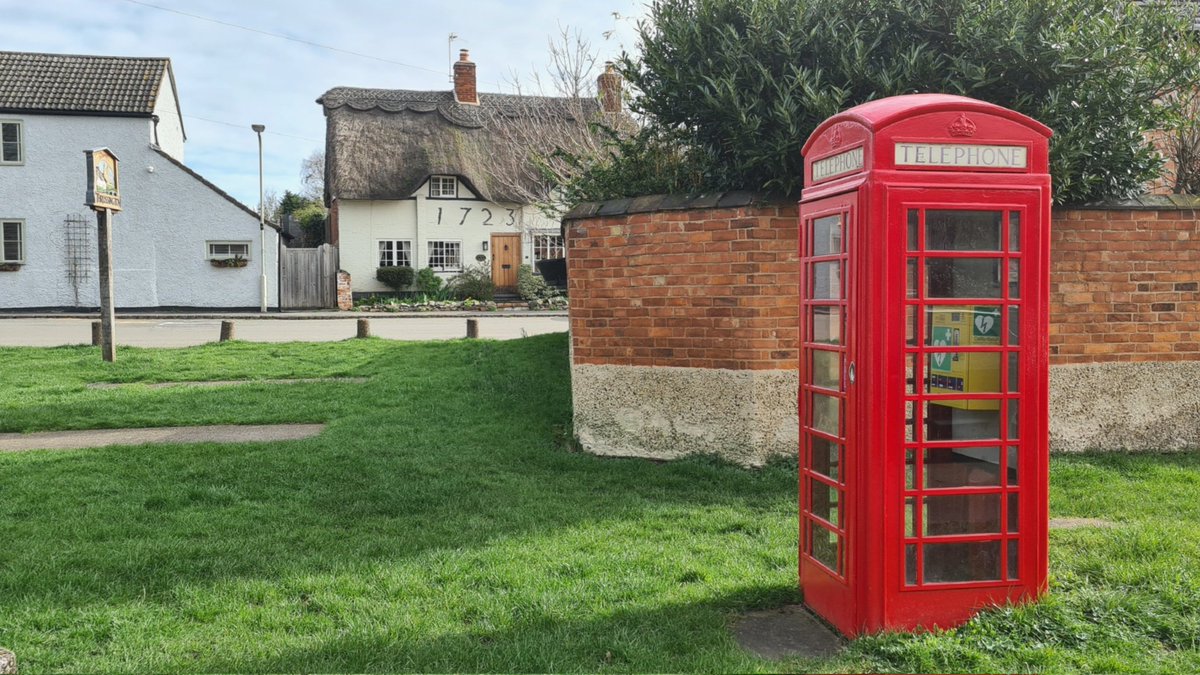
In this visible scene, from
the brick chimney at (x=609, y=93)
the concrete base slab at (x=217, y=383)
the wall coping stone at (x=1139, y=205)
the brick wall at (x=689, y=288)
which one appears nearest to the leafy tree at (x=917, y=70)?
the wall coping stone at (x=1139, y=205)

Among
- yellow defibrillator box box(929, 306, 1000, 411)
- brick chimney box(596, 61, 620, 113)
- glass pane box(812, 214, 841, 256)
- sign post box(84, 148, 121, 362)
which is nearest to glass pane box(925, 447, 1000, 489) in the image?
yellow defibrillator box box(929, 306, 1000, 411)

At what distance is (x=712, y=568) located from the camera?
5.09 metres

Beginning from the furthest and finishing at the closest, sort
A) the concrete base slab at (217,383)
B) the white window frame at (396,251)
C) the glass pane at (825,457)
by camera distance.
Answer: the white window frame at (396,251) → the concrete base slab at (217,383) → the glass pane at (825,457)

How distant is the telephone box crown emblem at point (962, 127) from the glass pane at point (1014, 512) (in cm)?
156

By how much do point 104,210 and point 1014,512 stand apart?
15.0m

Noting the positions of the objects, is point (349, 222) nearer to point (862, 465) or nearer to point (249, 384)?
point (249, 384)

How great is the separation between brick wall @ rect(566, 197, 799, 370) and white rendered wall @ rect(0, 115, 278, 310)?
2581 cm

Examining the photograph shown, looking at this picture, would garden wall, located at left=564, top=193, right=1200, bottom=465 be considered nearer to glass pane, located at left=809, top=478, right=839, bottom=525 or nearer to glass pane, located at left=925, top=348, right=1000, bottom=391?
glass pane, located at left=809, top=478, right=839, bottom=525

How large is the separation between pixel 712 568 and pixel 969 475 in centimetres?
152

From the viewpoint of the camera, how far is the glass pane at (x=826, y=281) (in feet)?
13.9

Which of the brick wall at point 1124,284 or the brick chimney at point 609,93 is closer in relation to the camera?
the brick wall at point 1124,284

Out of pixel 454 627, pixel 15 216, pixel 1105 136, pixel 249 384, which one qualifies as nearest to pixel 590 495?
pixel 454 627

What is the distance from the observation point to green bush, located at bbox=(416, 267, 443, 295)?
35.3m

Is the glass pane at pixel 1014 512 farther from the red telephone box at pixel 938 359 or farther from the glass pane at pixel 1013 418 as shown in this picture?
the glass pane at pixel 1013 418
